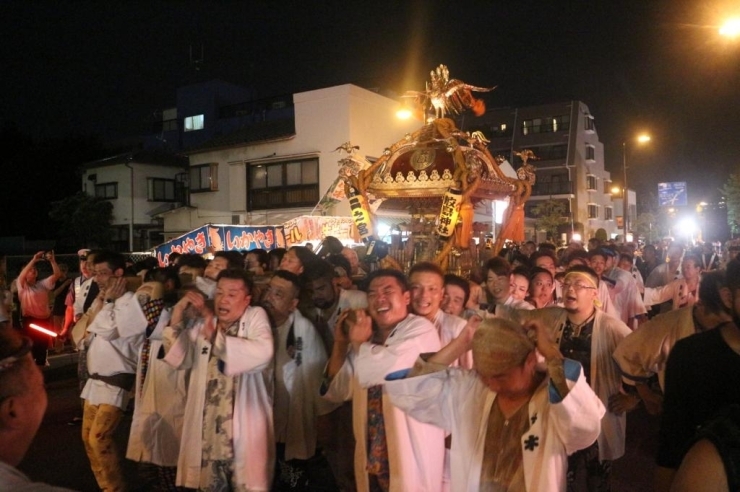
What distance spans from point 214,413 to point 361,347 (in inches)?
51.4

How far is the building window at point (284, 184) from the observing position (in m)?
22.7

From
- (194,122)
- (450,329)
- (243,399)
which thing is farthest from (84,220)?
(450,329)

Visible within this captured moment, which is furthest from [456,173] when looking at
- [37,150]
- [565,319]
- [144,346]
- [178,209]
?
[37,150]

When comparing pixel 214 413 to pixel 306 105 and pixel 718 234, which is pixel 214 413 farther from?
pixel 718 234

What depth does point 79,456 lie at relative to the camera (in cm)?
600

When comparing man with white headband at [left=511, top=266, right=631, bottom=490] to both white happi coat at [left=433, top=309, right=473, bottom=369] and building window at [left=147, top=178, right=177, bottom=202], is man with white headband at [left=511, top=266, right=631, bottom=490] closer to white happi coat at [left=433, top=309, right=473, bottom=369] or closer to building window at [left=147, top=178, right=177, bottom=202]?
white happi coat at [left=433, top=309, right=473, bottom=369]

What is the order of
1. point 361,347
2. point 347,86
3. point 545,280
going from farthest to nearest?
1. point 347,86
2. point 545,280
3. point 361,347

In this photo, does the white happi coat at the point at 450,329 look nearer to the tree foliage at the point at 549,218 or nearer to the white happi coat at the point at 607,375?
the white happi coat at the point at 607,375

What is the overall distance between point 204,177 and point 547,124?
2995 centimetres

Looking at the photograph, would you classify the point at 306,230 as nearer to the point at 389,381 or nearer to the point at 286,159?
the point at 286,159

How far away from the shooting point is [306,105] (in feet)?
73.9

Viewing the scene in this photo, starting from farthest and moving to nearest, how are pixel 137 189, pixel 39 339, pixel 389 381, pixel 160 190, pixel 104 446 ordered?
pixel 160 190, pixel 137 189, pixel 39 339, pixel 104 446, pixel 389 381

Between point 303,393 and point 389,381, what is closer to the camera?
point 389,381

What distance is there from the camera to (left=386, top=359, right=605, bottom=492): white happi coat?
7.75 ft
